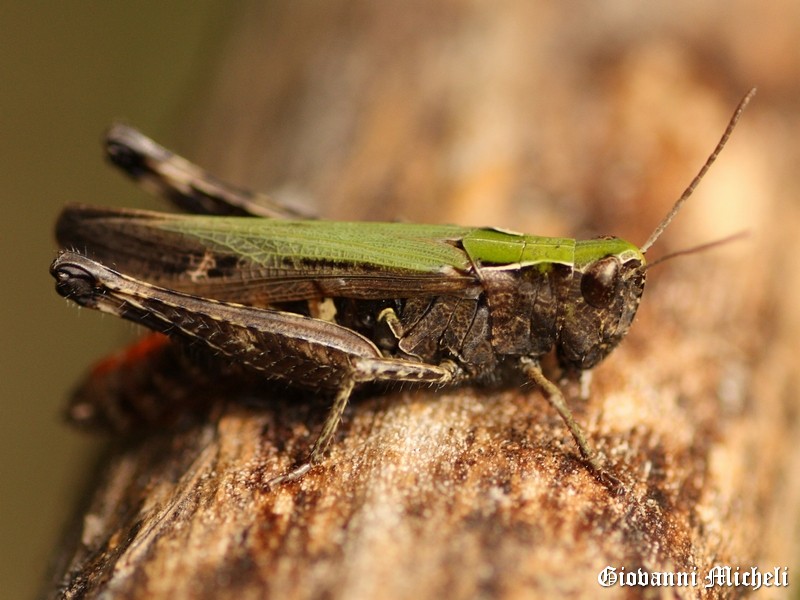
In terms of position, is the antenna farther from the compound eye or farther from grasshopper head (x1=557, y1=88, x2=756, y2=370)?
the compound eye

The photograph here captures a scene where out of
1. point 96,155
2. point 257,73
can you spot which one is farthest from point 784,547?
point 96,155

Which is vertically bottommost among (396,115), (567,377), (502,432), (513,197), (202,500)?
(202,500)

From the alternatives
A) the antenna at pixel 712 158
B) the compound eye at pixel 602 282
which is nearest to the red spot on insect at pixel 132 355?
the compound eye at pixel 602 282

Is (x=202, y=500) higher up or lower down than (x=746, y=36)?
lower down

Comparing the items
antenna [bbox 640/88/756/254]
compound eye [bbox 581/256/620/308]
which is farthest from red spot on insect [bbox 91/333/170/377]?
antenna [bbox 640/88/756/254]

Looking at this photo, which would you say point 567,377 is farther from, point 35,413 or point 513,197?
point 35,413

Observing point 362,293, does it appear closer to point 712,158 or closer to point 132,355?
point 132,355

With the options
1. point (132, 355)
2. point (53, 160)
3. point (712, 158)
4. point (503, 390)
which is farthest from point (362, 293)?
point (53, 160)
